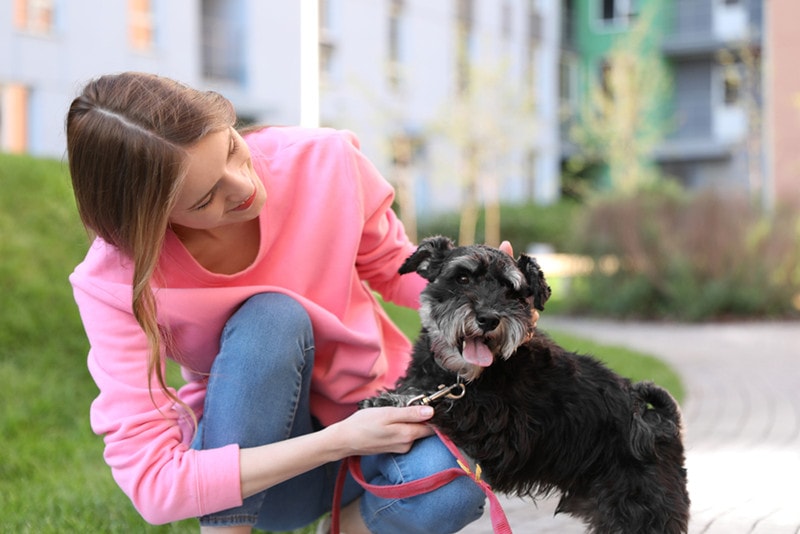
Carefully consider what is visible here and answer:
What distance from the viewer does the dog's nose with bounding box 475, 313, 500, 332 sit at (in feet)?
7.96

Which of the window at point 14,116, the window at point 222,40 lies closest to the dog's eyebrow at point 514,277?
the window at point 14,116

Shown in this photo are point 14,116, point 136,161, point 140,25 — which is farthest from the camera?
point 140,25

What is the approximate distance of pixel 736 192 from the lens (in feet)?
43.1

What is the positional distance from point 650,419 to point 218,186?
1.41 meters

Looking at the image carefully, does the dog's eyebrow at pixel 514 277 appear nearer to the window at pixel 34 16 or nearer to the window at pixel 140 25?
the window at pixel 34 16

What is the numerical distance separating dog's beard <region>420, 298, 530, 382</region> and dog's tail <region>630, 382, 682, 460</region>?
436 mm

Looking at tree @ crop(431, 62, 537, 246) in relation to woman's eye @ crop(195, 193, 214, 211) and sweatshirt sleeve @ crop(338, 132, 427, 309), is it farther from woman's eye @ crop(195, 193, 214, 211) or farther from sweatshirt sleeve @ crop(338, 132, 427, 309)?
woman's eye @ crop(195, 193, 214, 211)

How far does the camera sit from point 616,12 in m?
30.0

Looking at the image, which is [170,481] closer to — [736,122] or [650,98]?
[650,98]

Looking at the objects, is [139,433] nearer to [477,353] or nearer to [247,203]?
[247,203]

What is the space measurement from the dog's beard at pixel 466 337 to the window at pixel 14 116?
14.3 m

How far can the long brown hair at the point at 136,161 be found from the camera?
241 centimetres

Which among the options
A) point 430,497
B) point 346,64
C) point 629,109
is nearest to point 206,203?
point 430,497

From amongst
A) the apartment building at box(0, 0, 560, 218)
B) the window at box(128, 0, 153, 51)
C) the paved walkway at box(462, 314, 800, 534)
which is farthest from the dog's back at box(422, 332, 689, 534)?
the window at box(128, 0, 153, 51)
